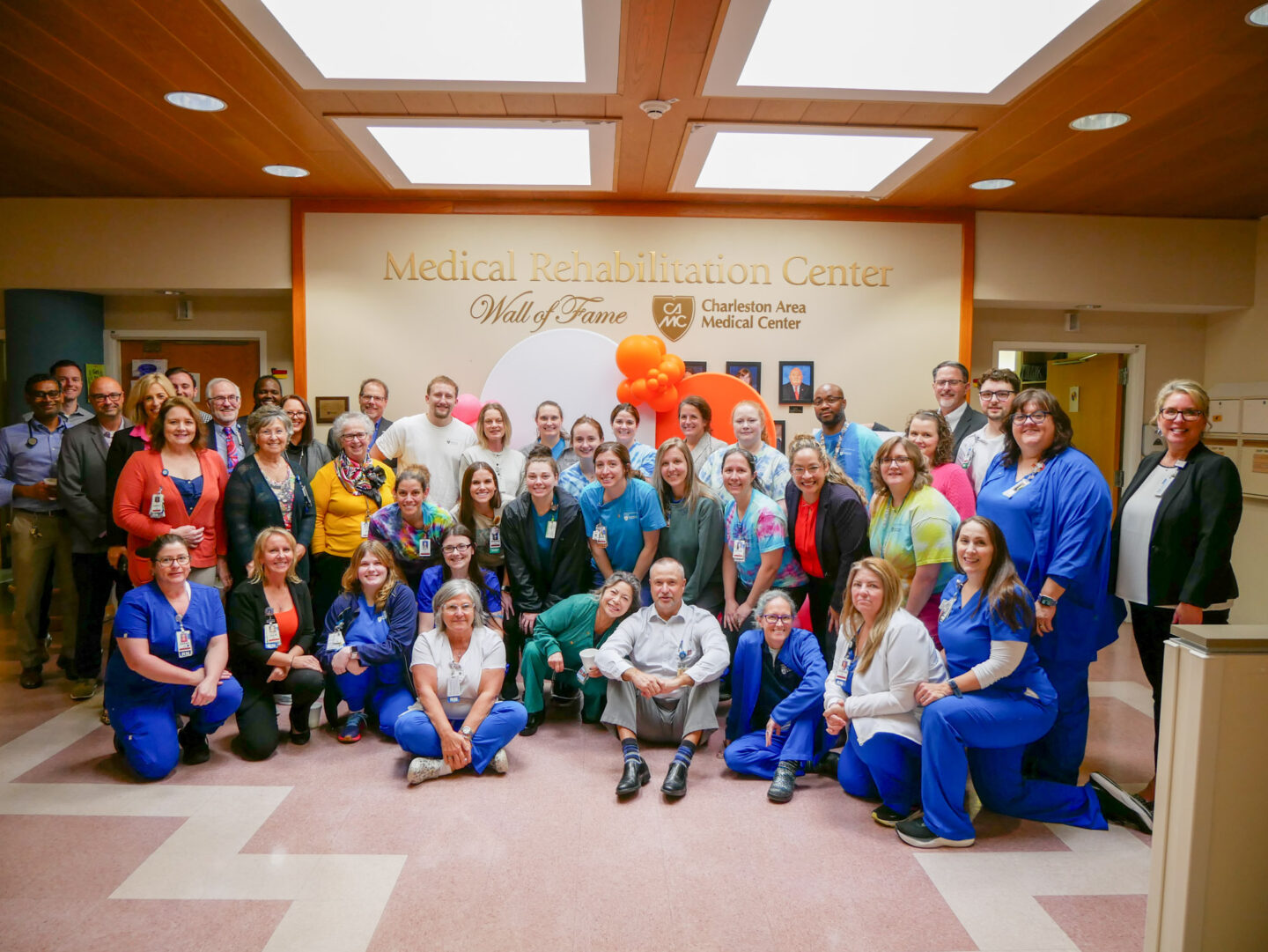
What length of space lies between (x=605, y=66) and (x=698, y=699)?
2.72 metres

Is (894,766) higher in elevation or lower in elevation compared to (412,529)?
lower

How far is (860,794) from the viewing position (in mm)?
3020

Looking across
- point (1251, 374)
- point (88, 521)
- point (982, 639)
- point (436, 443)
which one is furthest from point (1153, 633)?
point (88, 521)

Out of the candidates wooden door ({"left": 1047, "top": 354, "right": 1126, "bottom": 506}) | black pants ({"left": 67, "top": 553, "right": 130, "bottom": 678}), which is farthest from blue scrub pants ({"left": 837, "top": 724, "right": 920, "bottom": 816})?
wooden door ({"left": 1047, "top": 354, "right": 1126, "bottom": 506})

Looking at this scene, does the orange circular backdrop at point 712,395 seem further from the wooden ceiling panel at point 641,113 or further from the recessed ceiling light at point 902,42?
the recessed ceiling light at point 902,42

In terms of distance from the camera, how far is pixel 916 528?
322 centimetres

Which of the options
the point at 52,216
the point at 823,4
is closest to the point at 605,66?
the point at 823,4

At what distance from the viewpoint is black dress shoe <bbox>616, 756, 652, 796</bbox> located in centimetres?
300

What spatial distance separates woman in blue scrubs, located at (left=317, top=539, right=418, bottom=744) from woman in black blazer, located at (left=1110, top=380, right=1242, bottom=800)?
297 centimetres

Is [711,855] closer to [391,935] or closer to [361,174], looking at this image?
[391,935]

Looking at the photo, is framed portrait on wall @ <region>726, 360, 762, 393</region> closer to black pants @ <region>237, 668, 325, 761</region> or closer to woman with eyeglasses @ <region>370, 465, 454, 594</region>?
woman with eyeglasses @ <region>370, 465, 454, 594</region>

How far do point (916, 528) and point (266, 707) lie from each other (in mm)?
2873

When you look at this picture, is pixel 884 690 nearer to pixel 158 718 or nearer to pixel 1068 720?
pixel 1068 720

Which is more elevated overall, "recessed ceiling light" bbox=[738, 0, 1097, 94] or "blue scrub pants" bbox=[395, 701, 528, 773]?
"recessed ceiling light" bbox=[738, 0, 1097, 94]
